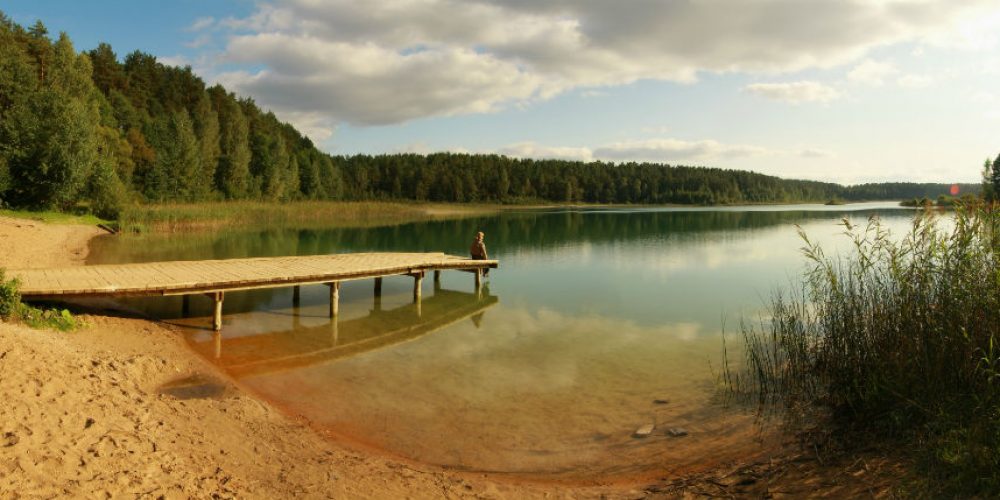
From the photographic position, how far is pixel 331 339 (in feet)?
40.4

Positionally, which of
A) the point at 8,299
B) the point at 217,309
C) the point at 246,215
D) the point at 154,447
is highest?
the point at 246,215

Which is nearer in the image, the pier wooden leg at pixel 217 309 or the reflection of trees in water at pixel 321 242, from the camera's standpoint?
the pier wooden leg at pixel 217 309

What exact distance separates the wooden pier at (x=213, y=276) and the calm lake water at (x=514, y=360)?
93 centimetres

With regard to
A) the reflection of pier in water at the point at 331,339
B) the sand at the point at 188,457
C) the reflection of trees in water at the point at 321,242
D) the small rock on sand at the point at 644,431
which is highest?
the reflection of trees in water at the point at 321,242

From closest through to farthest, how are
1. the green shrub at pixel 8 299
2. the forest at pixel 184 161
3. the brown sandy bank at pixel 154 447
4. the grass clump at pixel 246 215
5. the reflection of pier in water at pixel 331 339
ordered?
the brown sandy bank at pixel 154 447
the green shrub at pixel 8 299
the reflection of pier in water at pixel 331 339
the forest at pixel 184 161
the grass clump at pixel 246 215

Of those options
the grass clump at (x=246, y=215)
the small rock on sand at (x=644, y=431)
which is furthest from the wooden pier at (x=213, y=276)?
the grass clump at (x=246, y=215)

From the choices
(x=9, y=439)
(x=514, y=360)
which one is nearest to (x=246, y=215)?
(x=514, y=360)

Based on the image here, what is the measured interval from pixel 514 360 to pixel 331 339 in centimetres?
409

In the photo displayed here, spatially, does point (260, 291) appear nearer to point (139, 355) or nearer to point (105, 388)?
point (139, 355)

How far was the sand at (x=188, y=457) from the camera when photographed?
478 cm

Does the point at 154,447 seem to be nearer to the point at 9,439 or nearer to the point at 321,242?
the point at 9,439

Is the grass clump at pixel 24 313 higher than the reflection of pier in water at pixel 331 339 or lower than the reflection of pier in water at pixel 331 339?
higher

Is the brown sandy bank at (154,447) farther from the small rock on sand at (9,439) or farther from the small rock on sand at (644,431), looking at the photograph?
the small rock on sand at (644,431)

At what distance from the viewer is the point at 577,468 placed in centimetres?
658
